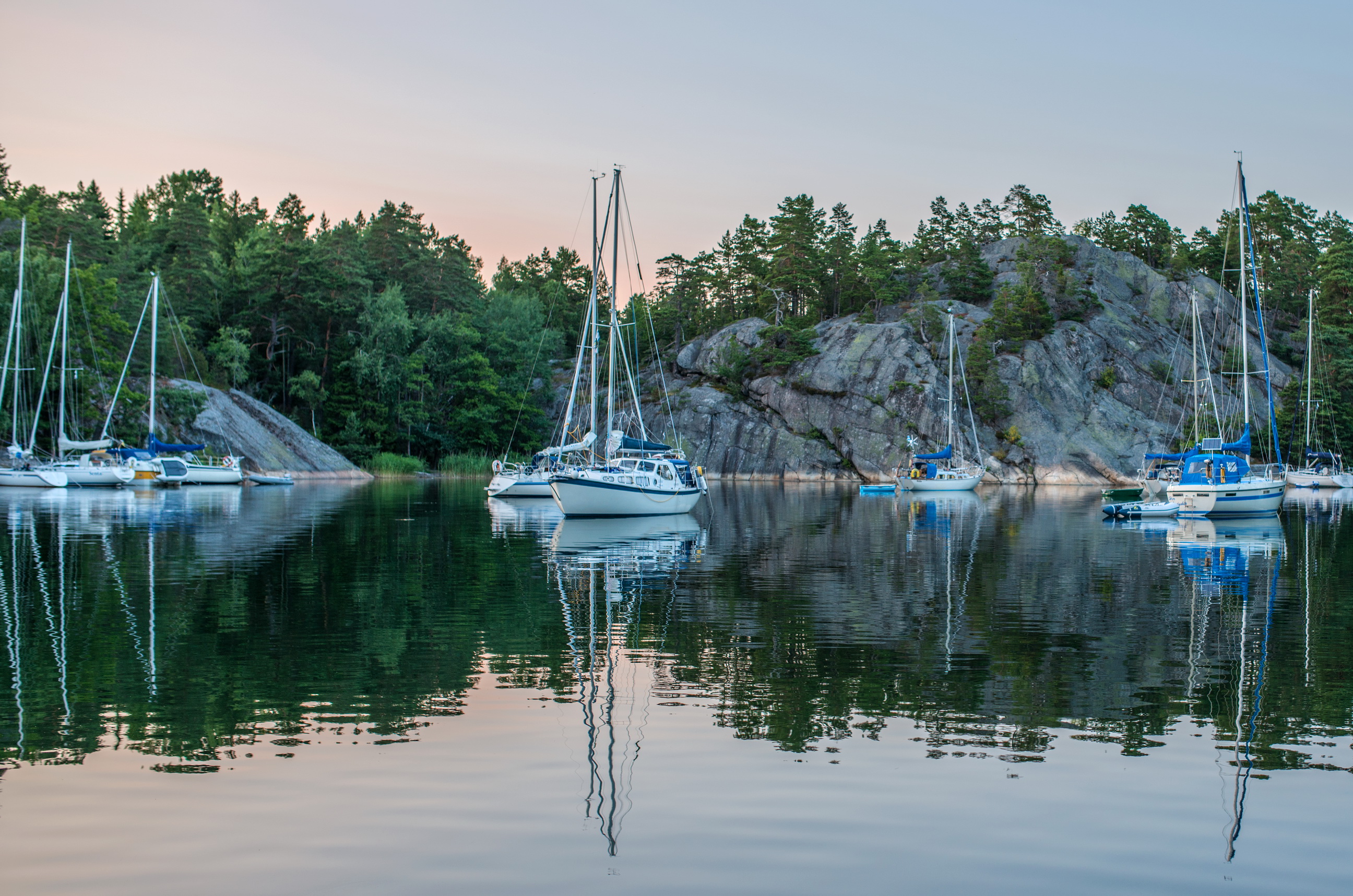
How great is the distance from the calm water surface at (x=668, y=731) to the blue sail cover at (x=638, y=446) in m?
22.4

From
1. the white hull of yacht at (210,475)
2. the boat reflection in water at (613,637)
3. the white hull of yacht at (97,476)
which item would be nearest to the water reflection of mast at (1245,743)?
the boat reflection in water at (613,637)

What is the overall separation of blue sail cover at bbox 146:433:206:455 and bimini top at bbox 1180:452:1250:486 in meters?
61.0

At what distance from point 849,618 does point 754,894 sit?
39.1 ft

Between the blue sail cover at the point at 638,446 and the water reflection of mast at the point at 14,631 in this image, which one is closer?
the water reflection of mast at the point at 14,631

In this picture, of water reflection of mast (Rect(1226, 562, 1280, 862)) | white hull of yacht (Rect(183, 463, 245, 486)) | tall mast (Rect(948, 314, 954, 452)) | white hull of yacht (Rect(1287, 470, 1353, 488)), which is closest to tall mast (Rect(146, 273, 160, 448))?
white hull of yacht (Rect(183, 463, 245, 486))

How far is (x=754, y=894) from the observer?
276 inches

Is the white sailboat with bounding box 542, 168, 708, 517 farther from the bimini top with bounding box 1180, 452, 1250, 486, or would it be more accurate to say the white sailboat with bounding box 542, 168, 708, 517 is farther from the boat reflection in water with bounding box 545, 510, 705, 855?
the bimini top with bounding box 1180, 452, 1250, 486

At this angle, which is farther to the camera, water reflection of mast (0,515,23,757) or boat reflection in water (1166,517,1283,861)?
water reflection of mast (0,515,23,757)

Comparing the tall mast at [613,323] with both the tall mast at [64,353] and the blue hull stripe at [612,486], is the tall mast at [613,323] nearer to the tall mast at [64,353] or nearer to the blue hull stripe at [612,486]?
the blue hull stripe at [612,486]

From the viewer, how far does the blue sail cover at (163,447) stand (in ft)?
230

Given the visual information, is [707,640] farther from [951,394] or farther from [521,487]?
[951,394]

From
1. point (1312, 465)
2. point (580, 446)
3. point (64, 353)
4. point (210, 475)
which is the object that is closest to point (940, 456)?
point (1312, 465)

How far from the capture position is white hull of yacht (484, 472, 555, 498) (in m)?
60.0

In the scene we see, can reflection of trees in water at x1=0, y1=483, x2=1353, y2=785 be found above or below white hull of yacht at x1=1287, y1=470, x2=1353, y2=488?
below
